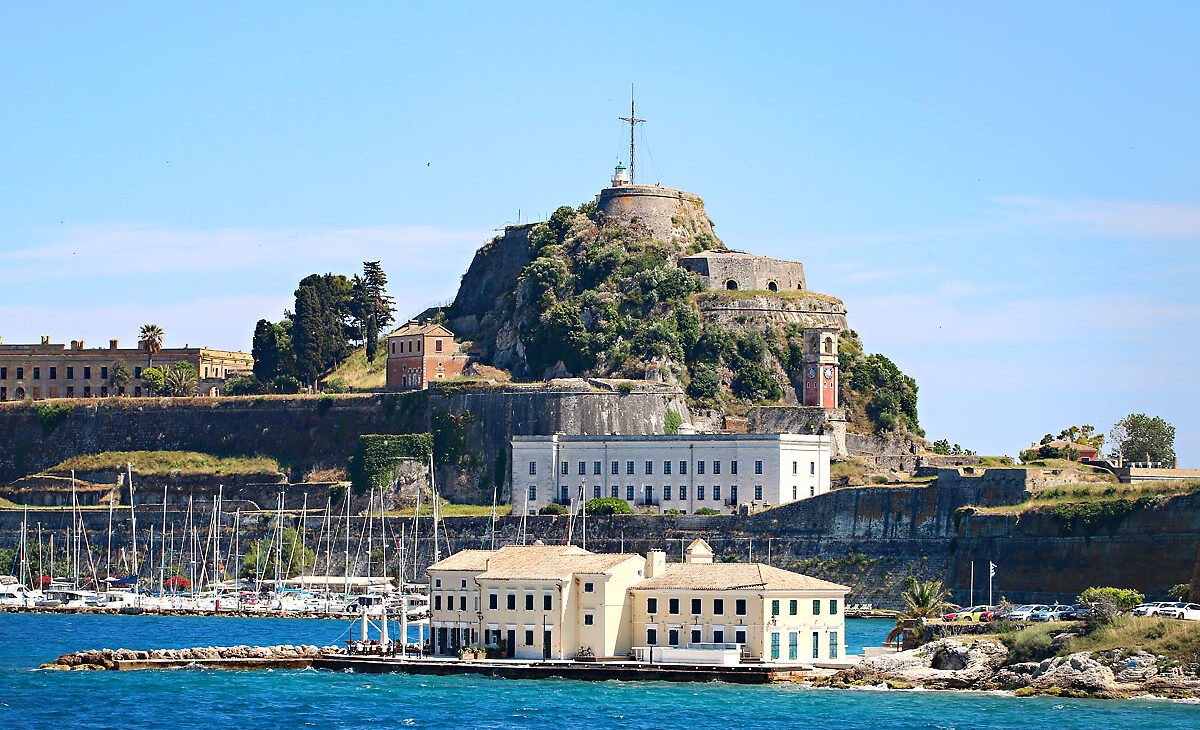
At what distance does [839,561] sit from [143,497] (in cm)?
4350

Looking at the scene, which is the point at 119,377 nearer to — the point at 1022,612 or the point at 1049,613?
the point at 1022,612

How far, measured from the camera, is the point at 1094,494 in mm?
112625

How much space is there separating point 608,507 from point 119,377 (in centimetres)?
4702

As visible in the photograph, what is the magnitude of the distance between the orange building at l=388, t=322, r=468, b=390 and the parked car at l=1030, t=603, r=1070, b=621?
5208cm

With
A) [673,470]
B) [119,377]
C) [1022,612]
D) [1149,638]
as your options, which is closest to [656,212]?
[673,470]

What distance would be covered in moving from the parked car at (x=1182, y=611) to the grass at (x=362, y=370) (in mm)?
71507

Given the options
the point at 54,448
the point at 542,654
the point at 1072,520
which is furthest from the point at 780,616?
the point at 54,448

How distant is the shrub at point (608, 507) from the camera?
12619 centimetres

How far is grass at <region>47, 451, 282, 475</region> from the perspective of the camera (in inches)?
5694

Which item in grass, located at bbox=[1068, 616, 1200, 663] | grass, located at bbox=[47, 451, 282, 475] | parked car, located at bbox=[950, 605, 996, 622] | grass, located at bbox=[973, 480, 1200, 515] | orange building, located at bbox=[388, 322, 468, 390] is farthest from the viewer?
grass, located at bbox=[47, 451, 282, 475]

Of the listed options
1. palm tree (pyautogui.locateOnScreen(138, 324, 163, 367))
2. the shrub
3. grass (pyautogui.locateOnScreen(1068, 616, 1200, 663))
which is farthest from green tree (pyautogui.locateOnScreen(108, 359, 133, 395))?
grass (pyautogui.locateOnScreen(1068, 616, 1200, 663))

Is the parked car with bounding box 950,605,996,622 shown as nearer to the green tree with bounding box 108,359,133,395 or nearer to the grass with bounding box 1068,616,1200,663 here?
the grass with bounding box 1068,616,1200,663

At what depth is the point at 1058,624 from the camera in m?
83.0

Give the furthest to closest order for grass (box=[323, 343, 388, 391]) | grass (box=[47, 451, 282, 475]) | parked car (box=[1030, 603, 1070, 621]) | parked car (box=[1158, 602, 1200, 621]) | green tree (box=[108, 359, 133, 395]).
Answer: green tree (box=[108, 359, 133, 395]) → grass (box=[323, 343, 388, 391]) → grass (box=[47, 451, 282, 475]) → parked car (box=[1030, 603, 1070, 621]) → parked car (box=[1158, 602, 1200, 621])
